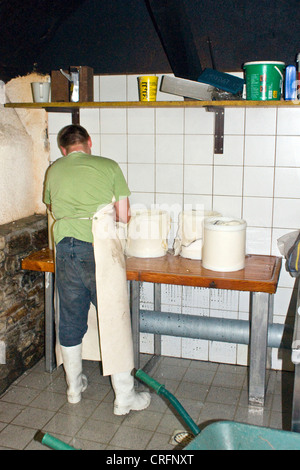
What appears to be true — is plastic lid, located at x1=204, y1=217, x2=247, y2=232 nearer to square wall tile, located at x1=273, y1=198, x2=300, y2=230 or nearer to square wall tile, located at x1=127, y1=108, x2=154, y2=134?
square wall tile, located at x1=273, y1=198, x2=300, y2=230

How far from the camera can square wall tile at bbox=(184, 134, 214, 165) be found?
3244mm

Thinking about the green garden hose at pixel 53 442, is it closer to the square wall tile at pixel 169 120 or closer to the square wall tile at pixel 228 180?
the square wall tile at pixel 228 180

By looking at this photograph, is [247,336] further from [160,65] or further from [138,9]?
[138,9]

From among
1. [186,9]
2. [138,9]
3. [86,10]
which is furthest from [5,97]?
[186,9]

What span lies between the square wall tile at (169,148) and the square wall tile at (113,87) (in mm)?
383

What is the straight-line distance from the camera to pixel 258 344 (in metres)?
2.82

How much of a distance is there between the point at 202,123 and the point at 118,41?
2.61 feet

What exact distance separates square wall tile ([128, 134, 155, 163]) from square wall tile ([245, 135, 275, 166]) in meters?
0.65

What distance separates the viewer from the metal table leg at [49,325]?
325cm

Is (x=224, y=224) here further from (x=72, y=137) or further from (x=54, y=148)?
(x=54, y=148)

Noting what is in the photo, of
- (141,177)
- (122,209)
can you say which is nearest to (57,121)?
(141,177)

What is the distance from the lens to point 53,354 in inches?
133

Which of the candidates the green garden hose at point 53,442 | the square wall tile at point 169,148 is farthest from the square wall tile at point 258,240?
the green garden hose at point 53,442

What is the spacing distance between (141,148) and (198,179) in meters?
0.45
